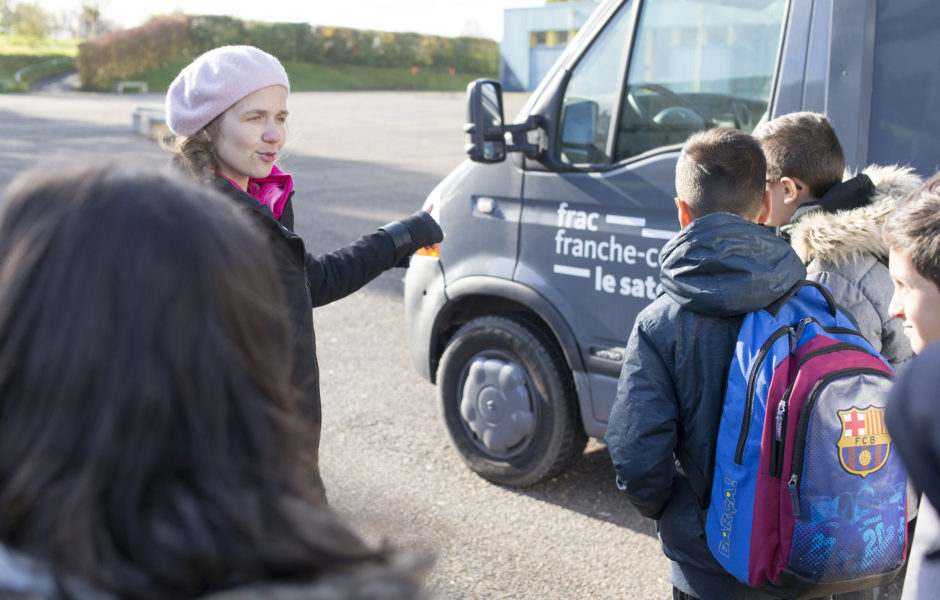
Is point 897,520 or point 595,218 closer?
point 897,520

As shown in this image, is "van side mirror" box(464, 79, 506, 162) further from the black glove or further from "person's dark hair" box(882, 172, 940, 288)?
"person's dark hair" box(882, 172, 940, 288)

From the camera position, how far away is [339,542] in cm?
90

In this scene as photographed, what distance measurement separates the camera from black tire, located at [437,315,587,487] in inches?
152

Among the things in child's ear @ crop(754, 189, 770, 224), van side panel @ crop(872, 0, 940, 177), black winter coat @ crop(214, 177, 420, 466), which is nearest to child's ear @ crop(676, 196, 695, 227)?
child's ear @ crop(754, 189, 770, 224)

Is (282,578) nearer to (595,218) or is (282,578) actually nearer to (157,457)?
(157,457)

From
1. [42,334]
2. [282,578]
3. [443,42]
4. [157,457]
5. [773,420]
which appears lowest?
[773,420]

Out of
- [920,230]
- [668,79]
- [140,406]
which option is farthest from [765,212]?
[140,406]

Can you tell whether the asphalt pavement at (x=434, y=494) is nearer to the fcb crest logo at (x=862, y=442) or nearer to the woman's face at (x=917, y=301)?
the fcb crest logo at (x=862, y=442)

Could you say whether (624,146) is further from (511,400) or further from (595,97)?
(511,400)

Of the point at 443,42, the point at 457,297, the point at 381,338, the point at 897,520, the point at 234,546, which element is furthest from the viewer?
the point at 443,42

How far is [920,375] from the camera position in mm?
943

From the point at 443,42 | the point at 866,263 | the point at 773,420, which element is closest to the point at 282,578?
the point at 773,420

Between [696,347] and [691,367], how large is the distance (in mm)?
50

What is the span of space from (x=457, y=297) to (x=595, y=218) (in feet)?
2.76
